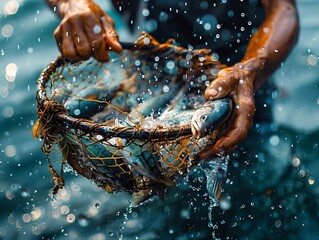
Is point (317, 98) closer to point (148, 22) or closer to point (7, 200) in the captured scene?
point (148, 22)

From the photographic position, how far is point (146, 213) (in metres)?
3.58

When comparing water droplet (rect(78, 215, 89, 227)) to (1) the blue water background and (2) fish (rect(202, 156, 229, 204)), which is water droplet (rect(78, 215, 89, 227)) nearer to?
(1) the blue water background

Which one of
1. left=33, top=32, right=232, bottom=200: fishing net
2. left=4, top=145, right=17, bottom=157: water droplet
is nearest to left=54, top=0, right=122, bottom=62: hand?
left=33, top=32, right=232, bottom=200: fishing net

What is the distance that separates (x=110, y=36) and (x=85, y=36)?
0.16m

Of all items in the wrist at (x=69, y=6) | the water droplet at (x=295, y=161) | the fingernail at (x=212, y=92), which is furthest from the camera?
the water droplet at (x=295, y=161)

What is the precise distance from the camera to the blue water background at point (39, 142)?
3547 millimetres

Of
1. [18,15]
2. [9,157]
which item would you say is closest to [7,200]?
[9,157]

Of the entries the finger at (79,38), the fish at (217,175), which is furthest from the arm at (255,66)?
the finger at (79,38)

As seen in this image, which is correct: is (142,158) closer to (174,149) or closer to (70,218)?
(174,149)

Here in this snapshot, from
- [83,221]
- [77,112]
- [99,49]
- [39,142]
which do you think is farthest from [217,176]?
[39,142]

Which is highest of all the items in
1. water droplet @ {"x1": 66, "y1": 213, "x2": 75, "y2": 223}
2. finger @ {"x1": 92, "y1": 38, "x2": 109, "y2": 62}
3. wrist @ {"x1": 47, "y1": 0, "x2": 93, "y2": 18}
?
wrist @ {"x1": 47, "y1": 0, "x2": 93, "y2": 18}

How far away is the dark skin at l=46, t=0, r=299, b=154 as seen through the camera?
8.55ft

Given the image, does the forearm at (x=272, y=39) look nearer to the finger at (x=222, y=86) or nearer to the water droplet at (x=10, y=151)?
the finger at (x=222, y=86)

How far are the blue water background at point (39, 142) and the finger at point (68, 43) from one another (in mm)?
1195
